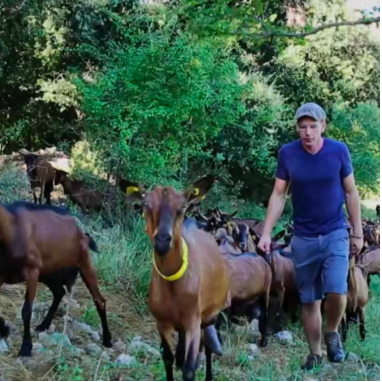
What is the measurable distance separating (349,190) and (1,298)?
4245 millimetres

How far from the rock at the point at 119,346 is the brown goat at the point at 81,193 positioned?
20.3ft

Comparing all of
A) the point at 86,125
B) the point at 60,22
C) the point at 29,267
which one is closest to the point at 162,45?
the point at 86,125

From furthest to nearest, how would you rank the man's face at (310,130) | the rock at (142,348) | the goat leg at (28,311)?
the rock at (142,348), the goat leg at (28,311), the man's face at (310,130)

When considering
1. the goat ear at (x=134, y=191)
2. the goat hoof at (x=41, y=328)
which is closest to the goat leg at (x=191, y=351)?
the goat ear at (x=134, y=191)

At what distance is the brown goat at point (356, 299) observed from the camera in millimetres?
8430

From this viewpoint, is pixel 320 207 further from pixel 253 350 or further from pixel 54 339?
pixel 54 339

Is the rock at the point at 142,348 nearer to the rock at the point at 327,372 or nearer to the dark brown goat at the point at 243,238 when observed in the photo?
the rock at the point at 327,372

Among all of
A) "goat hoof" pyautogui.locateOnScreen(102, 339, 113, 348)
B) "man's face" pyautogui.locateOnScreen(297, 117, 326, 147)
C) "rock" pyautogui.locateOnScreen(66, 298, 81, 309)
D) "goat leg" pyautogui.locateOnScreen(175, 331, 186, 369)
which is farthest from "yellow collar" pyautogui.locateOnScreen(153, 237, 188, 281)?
"rock" pyautogui.locateOnScreen(66, 298, 81, 309)

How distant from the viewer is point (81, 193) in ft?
46.5

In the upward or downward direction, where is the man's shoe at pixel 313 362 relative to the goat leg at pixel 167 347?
downward

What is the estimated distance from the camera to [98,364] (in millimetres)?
5855

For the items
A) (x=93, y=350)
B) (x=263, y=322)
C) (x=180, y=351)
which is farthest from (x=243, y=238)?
(x=180, y=351)

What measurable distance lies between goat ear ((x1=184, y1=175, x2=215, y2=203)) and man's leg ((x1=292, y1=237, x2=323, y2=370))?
1.25 meters

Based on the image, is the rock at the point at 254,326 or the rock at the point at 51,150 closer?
the rock at the point at 254,326
